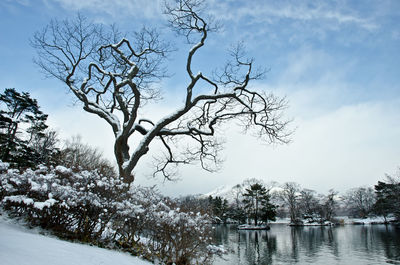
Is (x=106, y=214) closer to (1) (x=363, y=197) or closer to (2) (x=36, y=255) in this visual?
(2) (x=36, y=255)

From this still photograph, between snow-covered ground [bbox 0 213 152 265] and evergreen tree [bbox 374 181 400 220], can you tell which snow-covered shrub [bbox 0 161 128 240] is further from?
evergreen tree [bbox 374 181 400 220]

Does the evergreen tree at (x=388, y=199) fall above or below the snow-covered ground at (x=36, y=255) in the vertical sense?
above

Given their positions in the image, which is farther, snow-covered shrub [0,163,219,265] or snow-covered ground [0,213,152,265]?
snow-covered shrub [0,163,219,265]

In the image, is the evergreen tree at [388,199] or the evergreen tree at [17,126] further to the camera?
the evergreen tree at [388,199]

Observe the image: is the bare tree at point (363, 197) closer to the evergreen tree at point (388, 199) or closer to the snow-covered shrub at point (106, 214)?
the evergreen tree at point (388, 199)

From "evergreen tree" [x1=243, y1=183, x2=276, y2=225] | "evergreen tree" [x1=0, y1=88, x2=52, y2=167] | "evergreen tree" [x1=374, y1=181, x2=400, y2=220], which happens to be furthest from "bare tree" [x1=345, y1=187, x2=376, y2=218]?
"evergreen tree" [x1=0, y1=88, x2=52, y2=167]

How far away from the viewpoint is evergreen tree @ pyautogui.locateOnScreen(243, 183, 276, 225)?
4341 cm

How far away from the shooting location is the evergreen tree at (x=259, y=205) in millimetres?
43406

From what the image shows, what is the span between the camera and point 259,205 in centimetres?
4716

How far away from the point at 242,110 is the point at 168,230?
23.0 feet

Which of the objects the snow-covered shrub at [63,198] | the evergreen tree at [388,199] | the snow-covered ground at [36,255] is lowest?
the snow-covered ground at [36,255]

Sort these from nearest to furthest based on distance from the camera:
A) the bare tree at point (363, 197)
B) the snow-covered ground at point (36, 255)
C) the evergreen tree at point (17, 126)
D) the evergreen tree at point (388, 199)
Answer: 1. the snow-covered ground at point (36, 255)
2. the evergreen tree at point (17, 126)
3. the evergreen tree at point (388, 199)
4. the bare tree at point (363, 197)

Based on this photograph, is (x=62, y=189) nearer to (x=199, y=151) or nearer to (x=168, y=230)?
(x=168, y=230)


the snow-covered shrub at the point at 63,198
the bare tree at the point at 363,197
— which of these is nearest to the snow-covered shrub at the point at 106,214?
the snow-covered shrub at the point at 63,198
